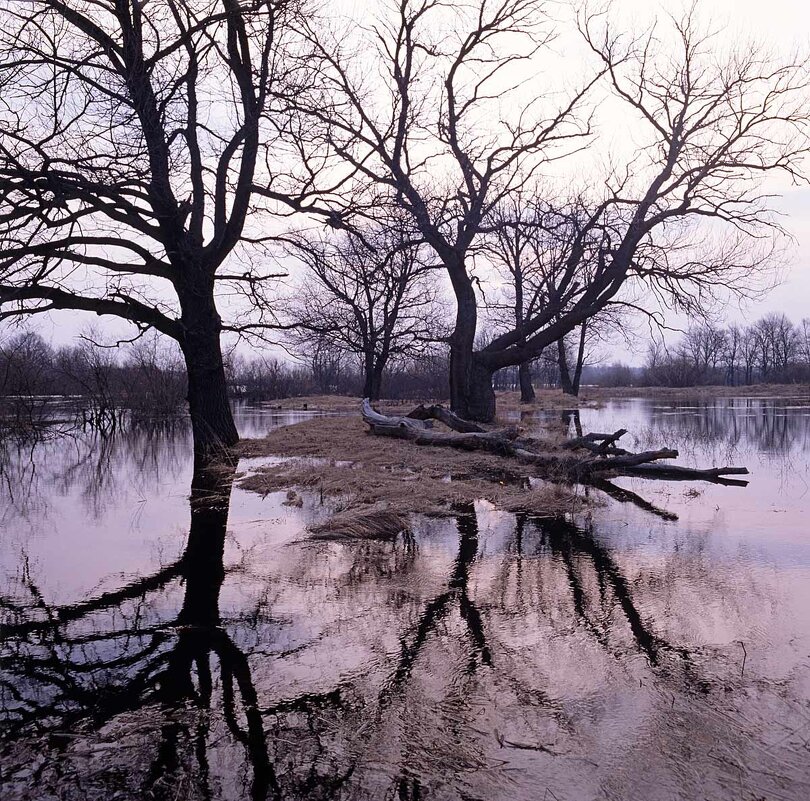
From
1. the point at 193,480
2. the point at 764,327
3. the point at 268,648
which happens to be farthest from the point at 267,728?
the point at 764,327

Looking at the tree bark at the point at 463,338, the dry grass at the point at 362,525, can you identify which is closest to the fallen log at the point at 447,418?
the tree bark at the point at 463,338

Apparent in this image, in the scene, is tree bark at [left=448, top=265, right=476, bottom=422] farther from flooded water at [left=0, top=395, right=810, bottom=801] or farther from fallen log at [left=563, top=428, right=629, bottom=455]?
flooded water at [left=0, top=395, right=810, bottom=801]

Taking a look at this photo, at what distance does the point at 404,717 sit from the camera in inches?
123

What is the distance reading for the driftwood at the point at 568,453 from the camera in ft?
33.6

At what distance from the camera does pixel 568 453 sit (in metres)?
11.8

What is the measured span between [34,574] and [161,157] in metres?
8.63

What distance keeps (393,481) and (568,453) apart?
389 cm

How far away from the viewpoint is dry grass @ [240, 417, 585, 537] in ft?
24.6

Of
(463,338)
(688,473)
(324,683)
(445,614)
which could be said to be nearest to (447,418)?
(463,338)

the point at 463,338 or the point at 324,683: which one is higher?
the point at 463,338

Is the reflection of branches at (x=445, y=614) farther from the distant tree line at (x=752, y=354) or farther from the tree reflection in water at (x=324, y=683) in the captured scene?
the distant tree line at (x=752, y=354)

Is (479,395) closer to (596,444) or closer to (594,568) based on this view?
→ (596,444)

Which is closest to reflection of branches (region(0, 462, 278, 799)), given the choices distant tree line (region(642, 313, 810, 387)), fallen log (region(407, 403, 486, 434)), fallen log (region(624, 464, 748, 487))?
fallen log (region(624, 464, 748, 487))

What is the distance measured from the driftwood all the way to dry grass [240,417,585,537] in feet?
1.24
